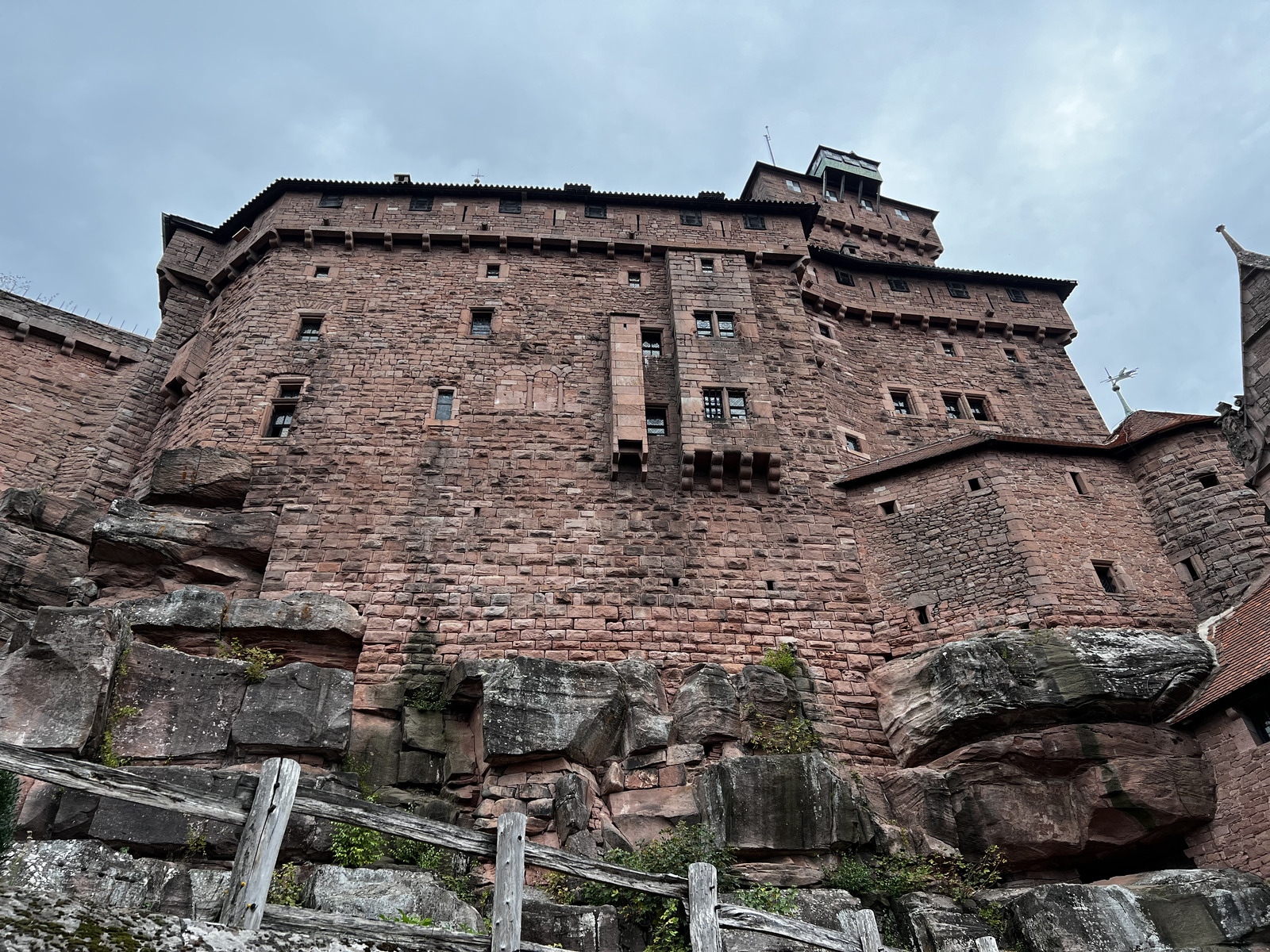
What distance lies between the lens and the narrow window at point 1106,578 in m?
15.9

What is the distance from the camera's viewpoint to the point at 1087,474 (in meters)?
17.9

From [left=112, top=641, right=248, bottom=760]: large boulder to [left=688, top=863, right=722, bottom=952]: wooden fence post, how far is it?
7.91 m

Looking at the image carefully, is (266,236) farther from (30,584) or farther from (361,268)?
(30,584)

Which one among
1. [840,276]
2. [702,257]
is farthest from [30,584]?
[840,276]

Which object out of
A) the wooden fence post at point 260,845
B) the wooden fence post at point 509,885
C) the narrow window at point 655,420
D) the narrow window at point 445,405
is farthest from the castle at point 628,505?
the wooden fence post at point 260,845

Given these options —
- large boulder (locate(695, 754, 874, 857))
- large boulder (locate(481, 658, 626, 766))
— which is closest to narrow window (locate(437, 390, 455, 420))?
large boulder (locate(481, 658, 626, 766))

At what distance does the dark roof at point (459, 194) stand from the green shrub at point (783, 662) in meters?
13.8

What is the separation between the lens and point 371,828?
5.80 m

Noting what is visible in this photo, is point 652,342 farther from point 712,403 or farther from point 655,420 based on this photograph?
point 712,403

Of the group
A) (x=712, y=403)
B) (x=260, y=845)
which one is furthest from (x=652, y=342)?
(x=260, y=845)

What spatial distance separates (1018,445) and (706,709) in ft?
29.3

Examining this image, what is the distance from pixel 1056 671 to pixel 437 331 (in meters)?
14.7

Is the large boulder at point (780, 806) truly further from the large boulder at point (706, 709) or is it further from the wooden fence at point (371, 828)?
the wooden fence at point (371, 828)

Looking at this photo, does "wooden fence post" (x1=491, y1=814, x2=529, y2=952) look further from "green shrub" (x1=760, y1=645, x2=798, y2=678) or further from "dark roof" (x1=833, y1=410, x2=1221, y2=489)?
"dark roof" (x1=833, y1=410, x2=1221, y2=489)
